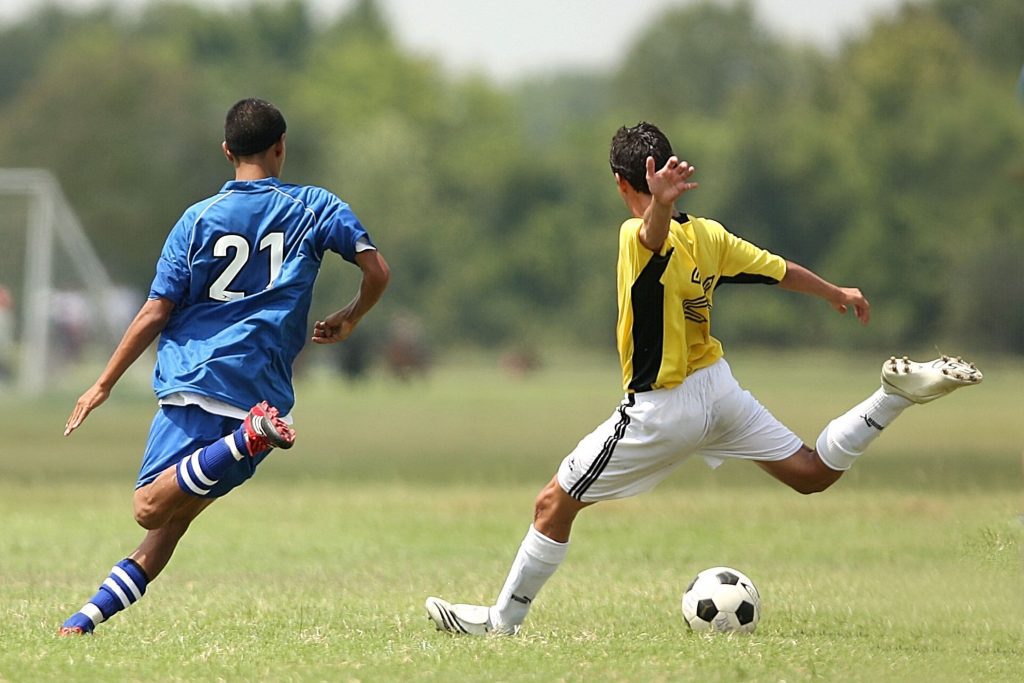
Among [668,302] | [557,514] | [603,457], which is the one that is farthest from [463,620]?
[668,302]

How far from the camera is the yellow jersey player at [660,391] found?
701cm

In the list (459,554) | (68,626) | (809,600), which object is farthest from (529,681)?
(459,554)

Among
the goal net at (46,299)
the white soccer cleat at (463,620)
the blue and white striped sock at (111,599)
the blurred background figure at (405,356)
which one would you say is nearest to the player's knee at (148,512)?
the blue and white striped sock at (111,599)

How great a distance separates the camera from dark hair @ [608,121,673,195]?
6957 mm

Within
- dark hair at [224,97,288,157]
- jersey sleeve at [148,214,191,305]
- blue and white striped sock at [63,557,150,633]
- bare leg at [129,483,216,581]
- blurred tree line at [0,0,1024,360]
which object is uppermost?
blurred tree line at [0,0,1024,360]

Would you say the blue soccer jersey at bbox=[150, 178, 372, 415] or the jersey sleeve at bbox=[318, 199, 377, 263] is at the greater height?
the jersey sleeve at bbox=[318, 199, 377, 263]

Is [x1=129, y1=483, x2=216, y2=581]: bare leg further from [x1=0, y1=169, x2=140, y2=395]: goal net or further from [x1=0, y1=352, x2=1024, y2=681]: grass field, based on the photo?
Result: [x1=0, y1=169, x2=140, y2=395]: goal net

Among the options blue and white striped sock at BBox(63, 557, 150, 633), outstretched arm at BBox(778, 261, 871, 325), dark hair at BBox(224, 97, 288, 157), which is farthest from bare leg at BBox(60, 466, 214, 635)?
outstretched arm at BBox(778, 261, 871, 325)

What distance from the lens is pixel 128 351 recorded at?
6840mm

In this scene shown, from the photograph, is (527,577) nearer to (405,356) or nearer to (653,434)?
(653,434)

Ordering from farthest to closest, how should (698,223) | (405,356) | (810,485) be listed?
(405,356), (810,485), (698,223)

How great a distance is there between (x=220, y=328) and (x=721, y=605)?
241 cm

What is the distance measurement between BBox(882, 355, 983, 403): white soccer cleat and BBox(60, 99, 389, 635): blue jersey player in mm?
2164

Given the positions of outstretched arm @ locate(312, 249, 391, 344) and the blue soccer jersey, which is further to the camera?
outstretched arm @ locate(312, 249, 391, 344)
